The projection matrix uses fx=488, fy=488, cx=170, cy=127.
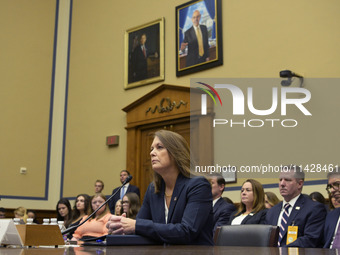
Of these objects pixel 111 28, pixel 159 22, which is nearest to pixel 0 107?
pixel 111 28

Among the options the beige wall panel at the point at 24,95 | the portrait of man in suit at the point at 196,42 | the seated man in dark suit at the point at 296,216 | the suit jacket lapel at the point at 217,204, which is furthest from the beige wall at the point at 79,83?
the seated man in dark suit at the point at 296,216

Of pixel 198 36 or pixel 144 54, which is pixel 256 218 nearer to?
pixel 198 36

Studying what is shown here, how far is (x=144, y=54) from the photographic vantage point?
9789 millimetres

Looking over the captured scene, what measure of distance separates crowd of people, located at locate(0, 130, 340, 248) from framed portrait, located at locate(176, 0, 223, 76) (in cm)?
249

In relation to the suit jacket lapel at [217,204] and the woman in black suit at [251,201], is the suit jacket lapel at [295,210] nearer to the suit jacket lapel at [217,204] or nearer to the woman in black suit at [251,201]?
the woman in black suit at [251,201]

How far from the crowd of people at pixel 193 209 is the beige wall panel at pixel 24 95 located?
2.11 m

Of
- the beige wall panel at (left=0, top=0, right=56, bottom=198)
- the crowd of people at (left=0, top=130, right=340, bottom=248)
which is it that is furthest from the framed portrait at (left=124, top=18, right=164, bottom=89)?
the beige wall panel at (left=0, top=0, right=56, bottom=198)

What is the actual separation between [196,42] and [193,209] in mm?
6672

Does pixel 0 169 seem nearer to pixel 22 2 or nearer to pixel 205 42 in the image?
pixel 22 2

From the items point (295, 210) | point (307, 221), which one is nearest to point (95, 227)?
point (295, 210)

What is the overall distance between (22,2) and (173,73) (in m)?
4.46

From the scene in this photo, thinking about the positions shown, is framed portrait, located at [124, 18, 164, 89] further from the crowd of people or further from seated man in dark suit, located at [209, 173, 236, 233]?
seated man in dark suit, located at [209, 173, 236, 233]

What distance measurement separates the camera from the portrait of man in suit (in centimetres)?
872

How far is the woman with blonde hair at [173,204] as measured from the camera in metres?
2.38
